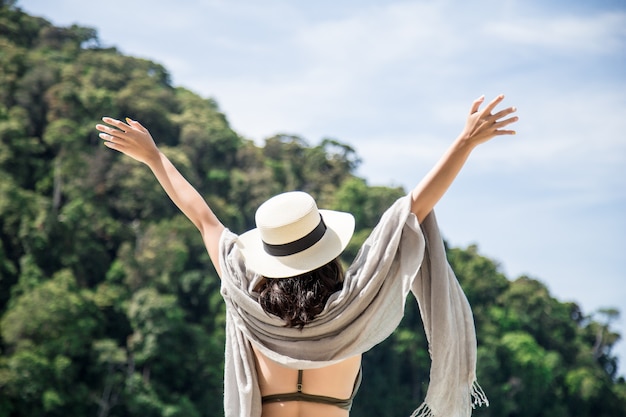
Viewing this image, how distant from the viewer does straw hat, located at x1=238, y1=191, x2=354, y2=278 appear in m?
2.19

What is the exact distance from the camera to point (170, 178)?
8.05ft

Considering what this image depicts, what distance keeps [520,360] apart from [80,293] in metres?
21.3

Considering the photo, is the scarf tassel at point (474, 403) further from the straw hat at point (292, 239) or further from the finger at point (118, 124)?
the finger at point (118, 124)

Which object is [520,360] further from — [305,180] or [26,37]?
[26,37]

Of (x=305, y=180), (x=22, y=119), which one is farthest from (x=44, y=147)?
(x=305, y=180)

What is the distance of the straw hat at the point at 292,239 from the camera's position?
86.3 inches

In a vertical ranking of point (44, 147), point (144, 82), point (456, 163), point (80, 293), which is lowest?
point (456, 163)

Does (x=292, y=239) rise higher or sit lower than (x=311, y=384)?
higher

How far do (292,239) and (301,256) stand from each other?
44 millimetres

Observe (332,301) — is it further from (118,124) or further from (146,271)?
(146,271)

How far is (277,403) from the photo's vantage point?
7.46 ft

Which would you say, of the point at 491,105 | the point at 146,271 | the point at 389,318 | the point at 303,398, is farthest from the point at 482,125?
the point at 146,271

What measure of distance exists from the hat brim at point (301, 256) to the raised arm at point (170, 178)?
0.43 ft

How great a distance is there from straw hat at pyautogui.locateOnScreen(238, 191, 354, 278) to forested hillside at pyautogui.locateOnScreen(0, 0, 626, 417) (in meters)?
29.6
